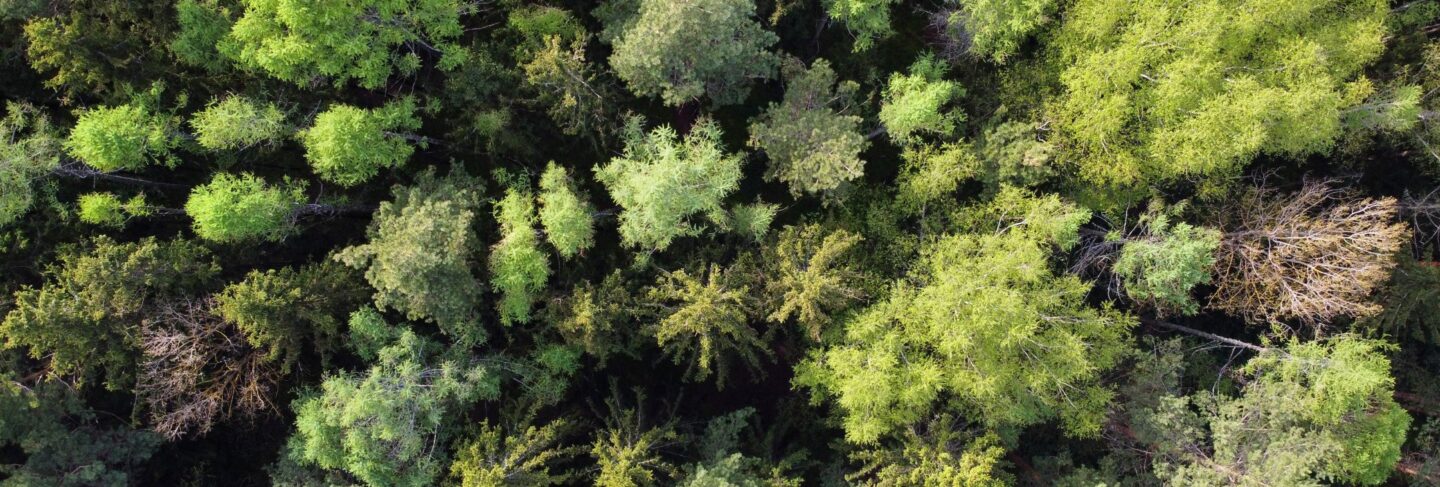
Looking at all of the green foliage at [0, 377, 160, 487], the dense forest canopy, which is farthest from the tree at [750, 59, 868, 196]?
→ the green foliage at [0, 377, 160, 487]

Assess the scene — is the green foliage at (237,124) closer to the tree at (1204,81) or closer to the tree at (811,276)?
the tree at (811,276)

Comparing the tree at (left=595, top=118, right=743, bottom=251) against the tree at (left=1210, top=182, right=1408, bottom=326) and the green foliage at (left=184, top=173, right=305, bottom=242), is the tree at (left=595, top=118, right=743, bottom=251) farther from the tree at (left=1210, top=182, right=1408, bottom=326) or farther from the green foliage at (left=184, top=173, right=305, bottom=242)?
the tree at (left=1210, top=182, right=1408, bottom=326)

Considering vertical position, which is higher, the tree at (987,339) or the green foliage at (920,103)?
the green foliage at (920,103)

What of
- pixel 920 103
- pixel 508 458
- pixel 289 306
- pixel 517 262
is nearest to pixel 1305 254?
pixel 920 103

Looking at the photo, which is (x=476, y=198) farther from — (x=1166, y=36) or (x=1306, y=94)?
(x=1306, y=94)

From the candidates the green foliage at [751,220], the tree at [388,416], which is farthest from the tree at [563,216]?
the tree at [388,416]

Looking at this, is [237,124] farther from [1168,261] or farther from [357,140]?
[1168,261]

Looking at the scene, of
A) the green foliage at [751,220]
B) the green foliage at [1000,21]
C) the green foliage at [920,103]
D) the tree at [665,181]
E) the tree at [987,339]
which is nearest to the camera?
the tree at [665,181]
